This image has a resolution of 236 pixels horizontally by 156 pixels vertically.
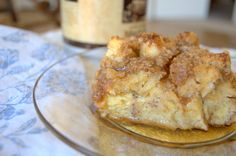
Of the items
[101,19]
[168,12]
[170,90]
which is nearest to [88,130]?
[170,90]

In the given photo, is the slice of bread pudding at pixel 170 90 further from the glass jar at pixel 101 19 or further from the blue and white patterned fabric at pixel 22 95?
the glass jar at pixel 101 19

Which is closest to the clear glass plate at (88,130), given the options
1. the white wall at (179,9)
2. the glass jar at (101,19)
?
the glass jar at (101,19)

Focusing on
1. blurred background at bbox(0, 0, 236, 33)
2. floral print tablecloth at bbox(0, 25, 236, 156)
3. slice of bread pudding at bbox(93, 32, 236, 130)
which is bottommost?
blurred background at bbox(0, 0, 236, 33)

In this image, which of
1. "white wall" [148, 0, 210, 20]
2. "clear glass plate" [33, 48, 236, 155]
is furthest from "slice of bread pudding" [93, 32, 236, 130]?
"white wall" [148, 0, 210, 20]

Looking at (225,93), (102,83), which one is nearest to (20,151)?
(102,83)

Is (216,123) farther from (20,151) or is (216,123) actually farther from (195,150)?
(20,151)

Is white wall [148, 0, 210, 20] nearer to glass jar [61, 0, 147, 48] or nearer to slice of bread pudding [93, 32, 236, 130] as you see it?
glass jar [61, 0, 147, 48]

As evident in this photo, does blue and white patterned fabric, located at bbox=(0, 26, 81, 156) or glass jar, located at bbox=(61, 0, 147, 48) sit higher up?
glass jar, located at bbox=(61, 0, 147, 48)
